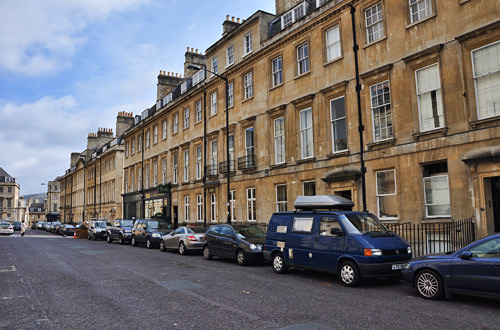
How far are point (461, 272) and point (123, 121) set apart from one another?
5341 centimetres

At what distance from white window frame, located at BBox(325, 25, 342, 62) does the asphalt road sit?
11.7 metres

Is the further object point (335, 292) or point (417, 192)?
point (417, 192)

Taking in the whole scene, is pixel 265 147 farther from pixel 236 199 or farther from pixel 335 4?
pixel 335 4

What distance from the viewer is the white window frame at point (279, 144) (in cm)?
2217

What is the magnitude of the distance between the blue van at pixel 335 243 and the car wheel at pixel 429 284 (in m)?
0.55

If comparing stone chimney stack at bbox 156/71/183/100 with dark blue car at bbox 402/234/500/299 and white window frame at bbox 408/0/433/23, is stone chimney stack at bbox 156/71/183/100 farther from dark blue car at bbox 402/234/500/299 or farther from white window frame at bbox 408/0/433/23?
dark blue car at bbox 402/234/500/299

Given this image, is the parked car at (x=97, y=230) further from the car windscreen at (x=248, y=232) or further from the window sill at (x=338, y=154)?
the window sill at (x=338, y=154)

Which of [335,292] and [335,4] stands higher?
[335,4]

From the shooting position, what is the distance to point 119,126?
5478cm

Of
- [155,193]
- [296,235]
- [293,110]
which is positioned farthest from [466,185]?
[155,193]

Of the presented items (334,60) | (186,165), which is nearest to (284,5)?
(334,60)

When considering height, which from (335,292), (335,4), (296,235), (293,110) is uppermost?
(335,4)

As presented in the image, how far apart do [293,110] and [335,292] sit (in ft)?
45.3

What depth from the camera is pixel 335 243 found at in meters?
10.2
